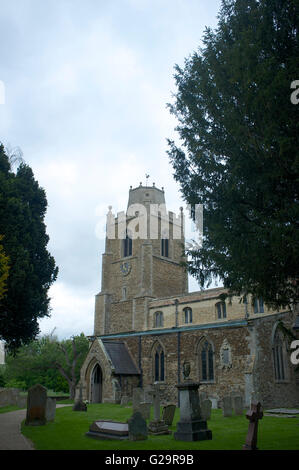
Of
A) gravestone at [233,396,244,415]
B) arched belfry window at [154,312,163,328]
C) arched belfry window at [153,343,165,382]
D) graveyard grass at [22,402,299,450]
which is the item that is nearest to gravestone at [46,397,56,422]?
graveyard grass at [22,402,299,450]

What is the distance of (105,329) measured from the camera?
37.8m

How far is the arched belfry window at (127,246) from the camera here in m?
40.2

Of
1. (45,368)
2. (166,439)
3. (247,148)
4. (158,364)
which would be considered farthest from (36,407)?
(45,368)

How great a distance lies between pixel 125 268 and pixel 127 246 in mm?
→ 2571

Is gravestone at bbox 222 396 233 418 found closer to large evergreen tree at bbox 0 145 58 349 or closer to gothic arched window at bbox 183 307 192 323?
large evergreen tree at bbox 0 145 58 349

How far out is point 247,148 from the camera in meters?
10.6

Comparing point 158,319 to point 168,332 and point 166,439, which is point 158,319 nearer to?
point 168,332

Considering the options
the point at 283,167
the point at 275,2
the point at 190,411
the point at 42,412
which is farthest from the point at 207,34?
the point at 42,412

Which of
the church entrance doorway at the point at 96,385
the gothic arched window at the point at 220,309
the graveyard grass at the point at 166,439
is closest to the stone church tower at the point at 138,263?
the church entrance doorway at the point at 96,385

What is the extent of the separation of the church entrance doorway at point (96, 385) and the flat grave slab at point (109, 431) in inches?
734

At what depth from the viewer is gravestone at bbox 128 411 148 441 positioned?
427 inches

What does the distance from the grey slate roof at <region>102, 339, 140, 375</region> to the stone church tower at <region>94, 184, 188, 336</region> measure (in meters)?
4.15
